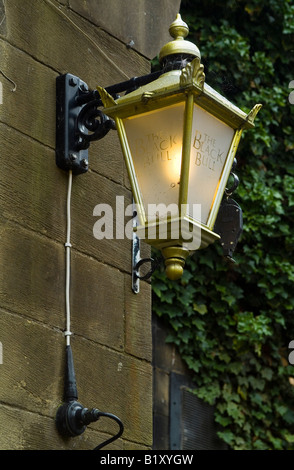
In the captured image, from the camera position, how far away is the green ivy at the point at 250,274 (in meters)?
7.58

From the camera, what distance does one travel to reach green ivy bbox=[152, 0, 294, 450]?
24.9ft

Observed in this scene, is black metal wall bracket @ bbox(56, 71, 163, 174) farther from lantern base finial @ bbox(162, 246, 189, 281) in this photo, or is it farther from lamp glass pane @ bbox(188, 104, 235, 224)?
lantern base finial @ bbox(162, 246, 189, 281)

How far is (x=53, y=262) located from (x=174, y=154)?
0.65m

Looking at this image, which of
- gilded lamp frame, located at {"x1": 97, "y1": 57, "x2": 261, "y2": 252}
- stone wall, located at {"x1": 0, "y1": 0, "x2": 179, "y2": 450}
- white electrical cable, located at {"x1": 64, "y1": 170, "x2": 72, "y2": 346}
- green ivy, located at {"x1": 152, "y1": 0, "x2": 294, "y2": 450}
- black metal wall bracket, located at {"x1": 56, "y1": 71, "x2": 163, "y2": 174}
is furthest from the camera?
green ivy, located at {"x1": 152, "y1": 0, "x2": 294, "y2": 450}

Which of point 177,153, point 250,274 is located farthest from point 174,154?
Result: point 250,274

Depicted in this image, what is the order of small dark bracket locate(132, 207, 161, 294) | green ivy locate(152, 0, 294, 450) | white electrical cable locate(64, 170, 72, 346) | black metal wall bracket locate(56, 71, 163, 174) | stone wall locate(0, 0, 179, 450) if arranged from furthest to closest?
1. green ivy locate(152, 0, 294, 450)
2. small dark bracket locate(132, 207, 161, 294)
3. black metal wall bracket locate(56, 71, 163, 174)
4. white electrical cable locate(64, 170, 72, 346)
5. stone wall locate(0, 0, 179, 450)

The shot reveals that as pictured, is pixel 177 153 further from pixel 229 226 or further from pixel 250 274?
pixel 250 274

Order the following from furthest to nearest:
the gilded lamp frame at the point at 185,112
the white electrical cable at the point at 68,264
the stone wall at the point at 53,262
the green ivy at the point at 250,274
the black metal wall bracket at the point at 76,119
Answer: the green ivy at the point at 250,274 < the black metal wall bracket at the point at 76,119 < the white electrical cable at the point at 68,264 < the stone wall at the point at 53,262 < the gilded lamp frame at the point at 185,112

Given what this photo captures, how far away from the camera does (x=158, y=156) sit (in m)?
3.37

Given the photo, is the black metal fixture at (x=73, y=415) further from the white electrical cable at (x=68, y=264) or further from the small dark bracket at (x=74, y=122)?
the small dark bracket at (x=74, y=122)

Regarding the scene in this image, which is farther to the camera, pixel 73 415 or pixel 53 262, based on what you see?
pixel 53 262

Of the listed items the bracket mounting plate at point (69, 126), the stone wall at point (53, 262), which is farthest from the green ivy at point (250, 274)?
the bracket mounting plate at point (69, 126)

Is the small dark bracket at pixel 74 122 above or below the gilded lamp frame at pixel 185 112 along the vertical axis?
above

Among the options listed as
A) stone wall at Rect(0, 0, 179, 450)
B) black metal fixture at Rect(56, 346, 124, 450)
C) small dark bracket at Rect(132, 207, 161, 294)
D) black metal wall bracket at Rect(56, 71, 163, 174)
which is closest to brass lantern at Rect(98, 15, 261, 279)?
black metal wall bracket at Rect(56, 71, 163, 174)
